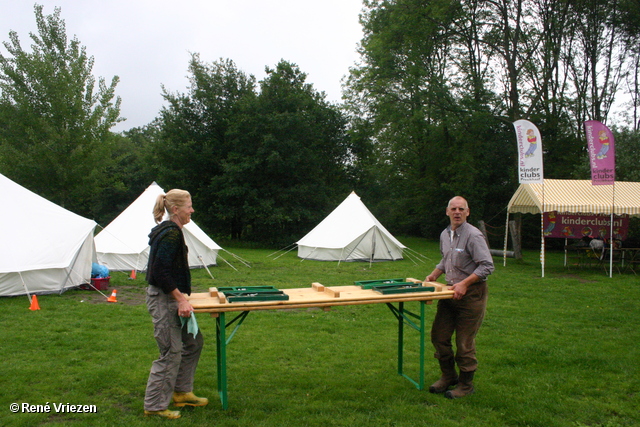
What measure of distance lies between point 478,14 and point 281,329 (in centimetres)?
1838

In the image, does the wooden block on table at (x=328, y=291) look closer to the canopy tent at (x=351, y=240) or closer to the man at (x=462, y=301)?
the man at (x=462, y=301)

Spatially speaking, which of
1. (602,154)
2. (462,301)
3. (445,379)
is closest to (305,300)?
(462,301)

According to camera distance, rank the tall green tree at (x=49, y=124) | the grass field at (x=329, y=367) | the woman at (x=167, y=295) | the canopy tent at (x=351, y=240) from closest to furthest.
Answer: the woman at (x=167, y=295) < the grass field at (x=329, y=367) < the canopy tent at (x=351, y=240) < the tall green tree at (x=49, y=124)

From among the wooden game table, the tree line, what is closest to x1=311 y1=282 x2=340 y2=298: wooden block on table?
the wooden game table

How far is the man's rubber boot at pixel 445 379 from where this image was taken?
398cm

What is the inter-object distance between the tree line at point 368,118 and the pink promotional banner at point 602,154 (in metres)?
6.64

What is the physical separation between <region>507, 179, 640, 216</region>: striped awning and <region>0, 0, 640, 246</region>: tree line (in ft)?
15.9

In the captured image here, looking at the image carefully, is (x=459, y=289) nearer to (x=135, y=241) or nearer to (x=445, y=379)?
(x=445, y=379)

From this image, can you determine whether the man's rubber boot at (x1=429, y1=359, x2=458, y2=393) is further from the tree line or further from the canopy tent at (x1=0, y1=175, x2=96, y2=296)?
the tree line

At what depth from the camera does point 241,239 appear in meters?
25.5

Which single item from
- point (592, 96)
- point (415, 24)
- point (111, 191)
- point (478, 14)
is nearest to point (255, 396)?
point (415, 24)

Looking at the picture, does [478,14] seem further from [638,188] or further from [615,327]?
[615,327]

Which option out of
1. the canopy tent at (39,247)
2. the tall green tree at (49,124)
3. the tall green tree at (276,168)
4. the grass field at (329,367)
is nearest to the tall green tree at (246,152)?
the tall green tree at (276,168)

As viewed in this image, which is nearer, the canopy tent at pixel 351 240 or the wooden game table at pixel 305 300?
the wooden game table at pixel 305 300
